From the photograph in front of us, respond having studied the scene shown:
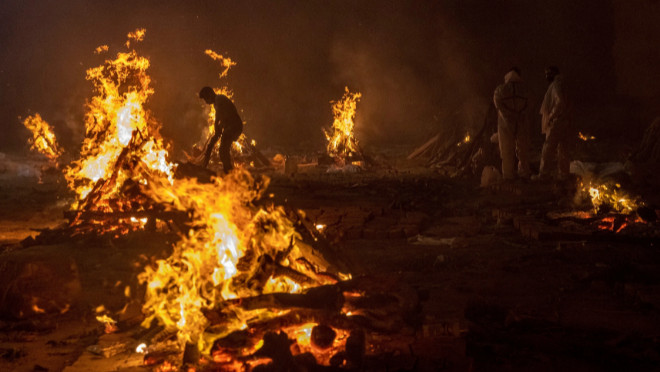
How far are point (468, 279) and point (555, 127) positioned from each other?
777cm

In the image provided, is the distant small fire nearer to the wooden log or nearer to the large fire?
the large fire

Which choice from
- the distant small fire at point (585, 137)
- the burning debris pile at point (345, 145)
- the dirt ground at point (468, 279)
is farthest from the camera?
the burning debris pile at point (345, 145)

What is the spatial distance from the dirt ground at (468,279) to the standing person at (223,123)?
2328 mm

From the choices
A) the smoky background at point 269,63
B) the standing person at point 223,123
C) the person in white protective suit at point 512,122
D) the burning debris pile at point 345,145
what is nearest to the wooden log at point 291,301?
the standing person at point 223,123

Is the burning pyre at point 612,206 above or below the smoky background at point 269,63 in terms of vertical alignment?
below

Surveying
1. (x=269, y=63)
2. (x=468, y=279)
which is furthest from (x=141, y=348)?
(x=269, y=63)

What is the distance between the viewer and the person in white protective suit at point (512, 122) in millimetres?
14234

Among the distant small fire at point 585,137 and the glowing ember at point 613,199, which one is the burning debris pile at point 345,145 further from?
the glowing ember at point 613,199

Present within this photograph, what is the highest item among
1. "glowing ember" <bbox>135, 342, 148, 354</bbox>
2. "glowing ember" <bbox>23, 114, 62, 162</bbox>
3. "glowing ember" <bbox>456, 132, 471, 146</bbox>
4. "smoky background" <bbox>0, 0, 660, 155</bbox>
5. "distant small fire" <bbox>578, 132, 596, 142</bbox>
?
"smoky background" <bbox>0, 0, 660, 155</bbox>

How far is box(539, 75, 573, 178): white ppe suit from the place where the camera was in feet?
44.2

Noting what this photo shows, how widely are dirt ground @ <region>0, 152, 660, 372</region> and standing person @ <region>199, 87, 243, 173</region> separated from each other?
233 centimetres

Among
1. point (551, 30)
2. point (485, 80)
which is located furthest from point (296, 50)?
point (551, 30)

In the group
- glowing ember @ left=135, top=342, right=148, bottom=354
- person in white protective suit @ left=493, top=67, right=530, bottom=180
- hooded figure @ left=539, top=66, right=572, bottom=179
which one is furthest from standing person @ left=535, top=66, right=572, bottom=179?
glowing ember @ left=135, top=342, right=148, bottom=354

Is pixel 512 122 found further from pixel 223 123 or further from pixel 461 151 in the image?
pixel 461 151
